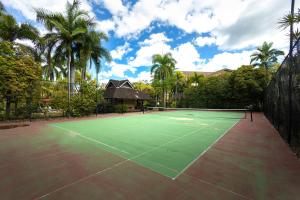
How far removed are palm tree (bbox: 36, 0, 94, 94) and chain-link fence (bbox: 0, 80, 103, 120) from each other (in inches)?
38.9

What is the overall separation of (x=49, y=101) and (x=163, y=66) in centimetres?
1787

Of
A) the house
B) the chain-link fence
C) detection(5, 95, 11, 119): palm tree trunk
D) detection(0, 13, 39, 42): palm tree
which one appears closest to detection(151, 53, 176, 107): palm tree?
the house

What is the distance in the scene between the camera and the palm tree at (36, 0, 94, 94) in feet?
44.2

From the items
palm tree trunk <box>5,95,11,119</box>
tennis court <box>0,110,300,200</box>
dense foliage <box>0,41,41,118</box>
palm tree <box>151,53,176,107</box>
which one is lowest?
tennis court <box>0,110,300,200</box>

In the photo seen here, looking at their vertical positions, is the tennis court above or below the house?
below

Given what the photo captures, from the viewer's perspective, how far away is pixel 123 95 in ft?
73.1

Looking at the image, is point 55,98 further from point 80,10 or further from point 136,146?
point 136,146

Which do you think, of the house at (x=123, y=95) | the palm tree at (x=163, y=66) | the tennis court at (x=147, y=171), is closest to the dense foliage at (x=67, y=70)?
the house at (x=123, y=95)

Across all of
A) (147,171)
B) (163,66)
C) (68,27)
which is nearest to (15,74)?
(68,27)

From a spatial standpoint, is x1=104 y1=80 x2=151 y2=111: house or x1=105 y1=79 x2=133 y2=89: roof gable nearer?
x1=104 y1=80 x2=151 y2=111: house

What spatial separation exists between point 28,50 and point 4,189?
14.3 meters

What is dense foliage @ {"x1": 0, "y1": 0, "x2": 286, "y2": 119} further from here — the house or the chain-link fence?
the house

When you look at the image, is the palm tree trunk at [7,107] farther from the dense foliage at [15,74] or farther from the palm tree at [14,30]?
the palm tree at [14,30]

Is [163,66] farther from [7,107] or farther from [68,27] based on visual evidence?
[7,107]
